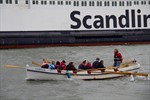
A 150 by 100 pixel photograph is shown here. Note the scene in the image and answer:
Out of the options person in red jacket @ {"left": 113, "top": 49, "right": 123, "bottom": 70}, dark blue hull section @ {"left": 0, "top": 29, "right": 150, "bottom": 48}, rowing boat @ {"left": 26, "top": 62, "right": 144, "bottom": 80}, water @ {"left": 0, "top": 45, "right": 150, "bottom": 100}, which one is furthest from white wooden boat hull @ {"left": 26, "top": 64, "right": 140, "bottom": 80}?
dark blue hull section @ {"left": 0, "top": 29, "right": 150, "bottom": 48}

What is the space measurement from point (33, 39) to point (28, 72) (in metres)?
21.2

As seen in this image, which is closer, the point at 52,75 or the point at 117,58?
the point at 52,75

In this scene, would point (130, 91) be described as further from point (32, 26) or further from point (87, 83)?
point (32, 26)

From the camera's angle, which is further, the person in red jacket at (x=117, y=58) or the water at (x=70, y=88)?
the person in red jacket at (x=117, y=58)

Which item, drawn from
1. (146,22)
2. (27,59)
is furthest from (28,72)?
(146,22)

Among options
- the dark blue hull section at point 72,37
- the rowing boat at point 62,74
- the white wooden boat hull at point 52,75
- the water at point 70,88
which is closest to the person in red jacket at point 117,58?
the water at point 70,88

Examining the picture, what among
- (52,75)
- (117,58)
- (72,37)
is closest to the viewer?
(52,75)

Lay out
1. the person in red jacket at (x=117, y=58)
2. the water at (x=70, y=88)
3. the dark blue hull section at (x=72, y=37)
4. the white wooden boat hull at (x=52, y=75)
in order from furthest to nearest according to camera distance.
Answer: the dark blue hull section at (x=72, y=37) < the person in red jacket at (x=117, y=58) < the white wooden boat hull at (x=52, y=75) < the water at (x=70, y=88)

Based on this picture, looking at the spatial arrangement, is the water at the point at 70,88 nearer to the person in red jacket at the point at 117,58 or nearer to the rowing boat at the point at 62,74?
the rowing boat at the point at 62,74

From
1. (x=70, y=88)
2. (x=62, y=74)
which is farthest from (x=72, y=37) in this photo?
(x=70, y=88)

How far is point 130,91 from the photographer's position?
22672mm

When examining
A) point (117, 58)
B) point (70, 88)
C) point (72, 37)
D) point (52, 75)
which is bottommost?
point (70, 88)

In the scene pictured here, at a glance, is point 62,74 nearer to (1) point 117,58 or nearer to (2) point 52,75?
(2) point 52,75

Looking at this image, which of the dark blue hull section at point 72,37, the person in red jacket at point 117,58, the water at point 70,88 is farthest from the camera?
the dark blue hull section at point 72,37
